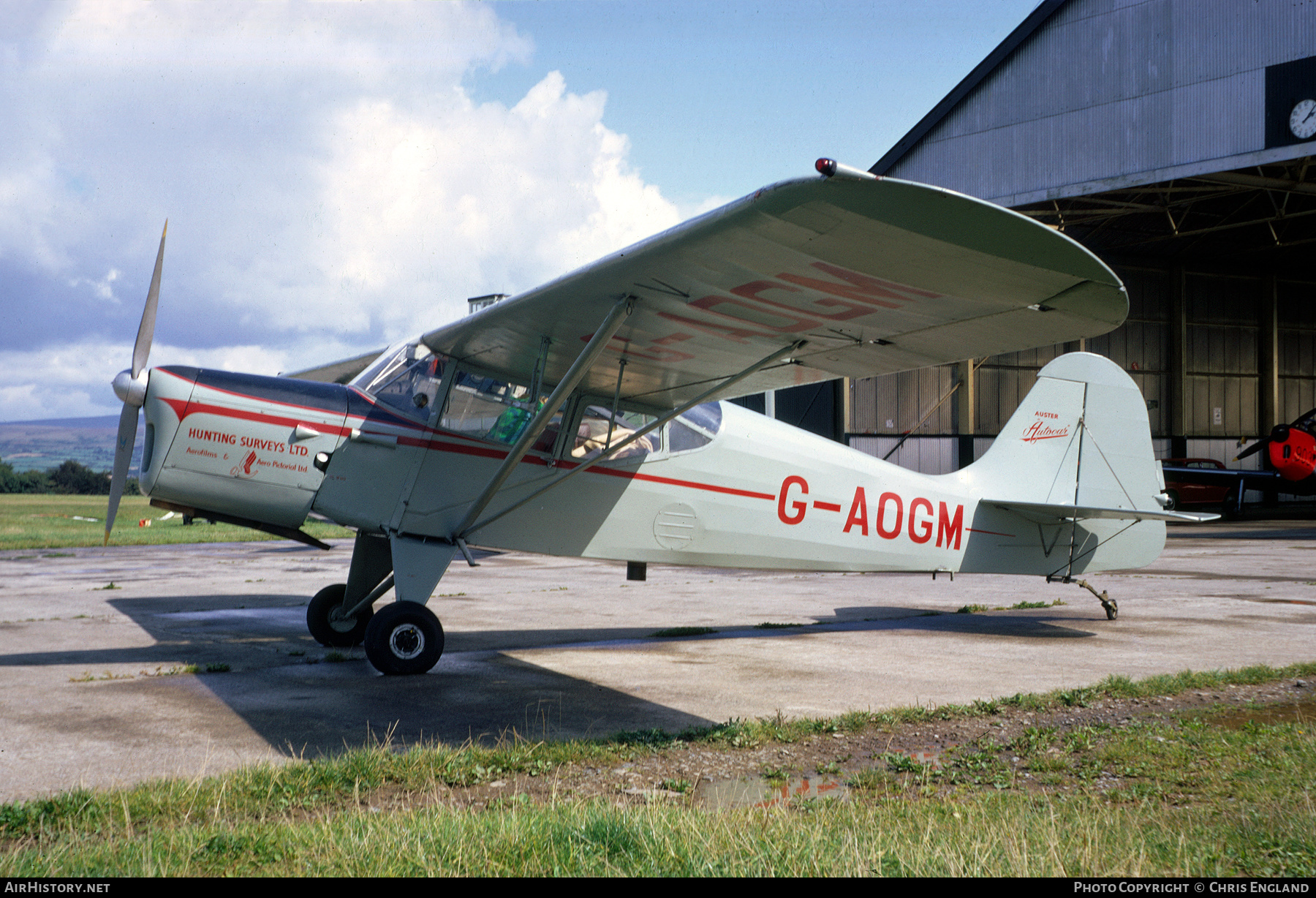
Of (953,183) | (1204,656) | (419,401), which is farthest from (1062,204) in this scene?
(419,401)

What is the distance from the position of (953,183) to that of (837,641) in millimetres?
21675

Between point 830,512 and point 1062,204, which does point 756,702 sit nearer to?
point 830,512

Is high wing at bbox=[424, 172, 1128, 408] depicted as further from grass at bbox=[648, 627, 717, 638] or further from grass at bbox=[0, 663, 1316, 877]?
grass at bbox=[648, 627, 717, 638]

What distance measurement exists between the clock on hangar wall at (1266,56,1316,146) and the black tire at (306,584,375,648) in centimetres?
2268

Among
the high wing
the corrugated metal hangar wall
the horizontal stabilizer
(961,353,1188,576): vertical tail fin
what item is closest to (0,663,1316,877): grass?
the high wing

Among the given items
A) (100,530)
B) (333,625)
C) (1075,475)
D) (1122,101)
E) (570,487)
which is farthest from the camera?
(100,530)

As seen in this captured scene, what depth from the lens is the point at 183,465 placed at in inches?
256

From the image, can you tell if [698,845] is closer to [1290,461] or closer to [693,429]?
[693,429]

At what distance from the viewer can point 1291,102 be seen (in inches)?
819

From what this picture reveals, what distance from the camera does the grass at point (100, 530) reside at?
72.5 ft

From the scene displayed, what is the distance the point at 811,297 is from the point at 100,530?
27.6 metres

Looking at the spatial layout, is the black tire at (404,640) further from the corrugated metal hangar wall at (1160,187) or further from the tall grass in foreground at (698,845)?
the corrugated metal hangar wall at (1160,187)

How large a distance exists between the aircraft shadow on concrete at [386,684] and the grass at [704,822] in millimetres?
526

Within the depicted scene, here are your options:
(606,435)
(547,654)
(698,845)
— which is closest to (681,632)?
(547,654)
